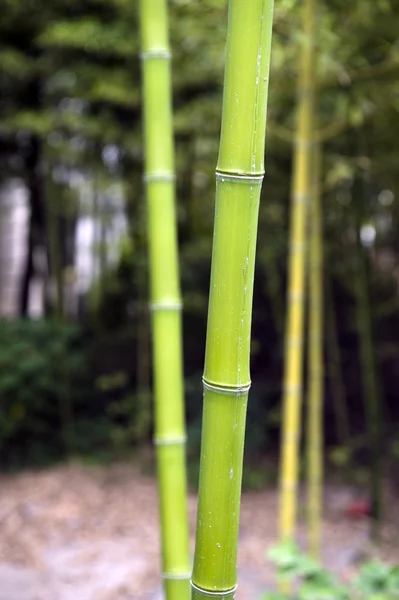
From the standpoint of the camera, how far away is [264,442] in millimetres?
4344

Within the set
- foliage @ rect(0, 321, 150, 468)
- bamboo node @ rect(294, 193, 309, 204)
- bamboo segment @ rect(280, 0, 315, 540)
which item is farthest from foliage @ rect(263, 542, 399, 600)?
foliage @ rect(0, 321, 150, 468)

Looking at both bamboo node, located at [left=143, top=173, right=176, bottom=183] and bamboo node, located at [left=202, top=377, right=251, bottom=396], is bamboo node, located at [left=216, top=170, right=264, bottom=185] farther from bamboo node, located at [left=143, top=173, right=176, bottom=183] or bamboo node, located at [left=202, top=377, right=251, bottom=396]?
bamboo node, located at [left=143, top=173, right=176, bottom=183]

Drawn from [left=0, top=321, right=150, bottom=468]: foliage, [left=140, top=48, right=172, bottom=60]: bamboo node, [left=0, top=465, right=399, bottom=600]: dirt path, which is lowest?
[left=0, top=465, right=399, bottom=600]: dirt path

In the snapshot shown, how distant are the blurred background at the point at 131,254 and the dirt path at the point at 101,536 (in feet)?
1.03

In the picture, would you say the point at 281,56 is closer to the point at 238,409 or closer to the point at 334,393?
the point at 238,409

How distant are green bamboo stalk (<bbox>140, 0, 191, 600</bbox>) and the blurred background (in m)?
2.17

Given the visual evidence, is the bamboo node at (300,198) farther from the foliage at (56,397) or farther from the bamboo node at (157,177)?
the foliage at (56,397)

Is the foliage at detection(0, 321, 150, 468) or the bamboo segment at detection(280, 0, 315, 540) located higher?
the bamboo segment at detection(280, 0, 315, 540)

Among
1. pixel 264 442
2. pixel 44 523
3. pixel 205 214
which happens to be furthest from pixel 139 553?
pixel 205 214

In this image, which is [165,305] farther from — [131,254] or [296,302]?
[131,254]

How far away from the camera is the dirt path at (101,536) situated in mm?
2805

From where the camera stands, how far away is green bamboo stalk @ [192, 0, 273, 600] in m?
0.72

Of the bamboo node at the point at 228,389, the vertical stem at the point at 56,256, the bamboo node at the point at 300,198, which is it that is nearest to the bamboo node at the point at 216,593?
the bamboo node at the point at 228,389

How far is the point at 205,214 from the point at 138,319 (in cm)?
94
